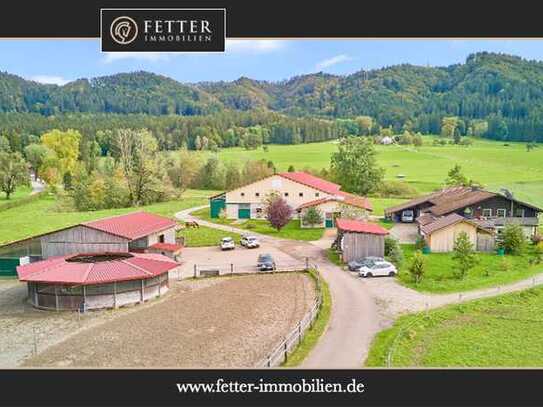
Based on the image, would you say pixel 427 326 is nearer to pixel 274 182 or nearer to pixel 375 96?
pixel 274 182

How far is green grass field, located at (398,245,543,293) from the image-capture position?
22641 mm

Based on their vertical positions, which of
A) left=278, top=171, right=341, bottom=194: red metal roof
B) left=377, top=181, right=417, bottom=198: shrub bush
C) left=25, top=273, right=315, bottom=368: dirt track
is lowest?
left=25, top=273, right=315, bottom=368: dirt track

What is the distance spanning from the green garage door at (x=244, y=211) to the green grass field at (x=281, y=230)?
116 cm

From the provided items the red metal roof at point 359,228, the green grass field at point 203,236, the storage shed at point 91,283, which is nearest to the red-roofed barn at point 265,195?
the green grass field at point 203,236

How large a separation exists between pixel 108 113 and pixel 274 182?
186 ft

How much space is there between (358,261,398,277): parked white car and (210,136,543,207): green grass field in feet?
73.4

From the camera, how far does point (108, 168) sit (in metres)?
55.2

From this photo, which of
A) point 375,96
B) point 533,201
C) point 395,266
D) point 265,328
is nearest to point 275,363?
point 265,328

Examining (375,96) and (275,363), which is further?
(375,96)

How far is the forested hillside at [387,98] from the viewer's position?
80625 mm

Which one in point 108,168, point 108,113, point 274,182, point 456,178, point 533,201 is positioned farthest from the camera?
point 108,113

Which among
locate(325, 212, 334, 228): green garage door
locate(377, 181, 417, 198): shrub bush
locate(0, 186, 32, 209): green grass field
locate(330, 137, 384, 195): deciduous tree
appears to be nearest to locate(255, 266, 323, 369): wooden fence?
locate(325, 212, 334, 228): green garage door

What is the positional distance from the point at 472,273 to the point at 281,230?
611 inches

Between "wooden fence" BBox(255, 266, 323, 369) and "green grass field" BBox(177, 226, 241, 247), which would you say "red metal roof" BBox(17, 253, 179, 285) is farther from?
"green grass field" BBox(177, 226, 241, 247)
